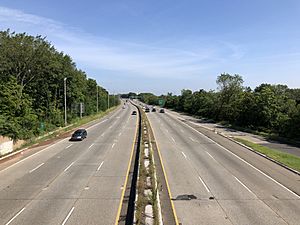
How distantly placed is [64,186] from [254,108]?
Result: 57642 mm

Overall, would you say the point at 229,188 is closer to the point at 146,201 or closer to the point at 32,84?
the point at 146,201

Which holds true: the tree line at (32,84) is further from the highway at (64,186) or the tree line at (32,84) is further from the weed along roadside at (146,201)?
the weed along roadside at (146,201)

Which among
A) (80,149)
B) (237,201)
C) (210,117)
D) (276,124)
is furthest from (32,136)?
(210,117)

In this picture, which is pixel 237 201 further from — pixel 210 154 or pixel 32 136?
pixel 32 136

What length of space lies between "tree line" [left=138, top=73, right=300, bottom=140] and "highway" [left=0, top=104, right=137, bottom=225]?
33.6 meters

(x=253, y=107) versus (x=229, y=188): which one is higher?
(x=253, y=107)

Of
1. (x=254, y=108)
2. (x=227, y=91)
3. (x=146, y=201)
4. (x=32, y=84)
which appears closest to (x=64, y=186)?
(x=146, y=201)

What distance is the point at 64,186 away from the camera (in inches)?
876

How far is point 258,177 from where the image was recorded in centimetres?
2620

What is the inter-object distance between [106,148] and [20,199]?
19923 mm

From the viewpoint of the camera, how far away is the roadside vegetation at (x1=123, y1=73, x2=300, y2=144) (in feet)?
192

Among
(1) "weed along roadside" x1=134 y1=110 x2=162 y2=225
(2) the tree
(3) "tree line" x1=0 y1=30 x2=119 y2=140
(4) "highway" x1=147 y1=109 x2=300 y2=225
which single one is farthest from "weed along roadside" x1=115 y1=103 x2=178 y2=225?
(2) the tree

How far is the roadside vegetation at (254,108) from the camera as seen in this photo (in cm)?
5862

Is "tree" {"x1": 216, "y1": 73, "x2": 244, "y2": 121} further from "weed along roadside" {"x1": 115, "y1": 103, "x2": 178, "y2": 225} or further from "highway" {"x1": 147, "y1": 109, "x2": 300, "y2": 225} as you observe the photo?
"weed along roadside" {"x1": 115, "y1": 103, "x2": 178, "y2": 225}
